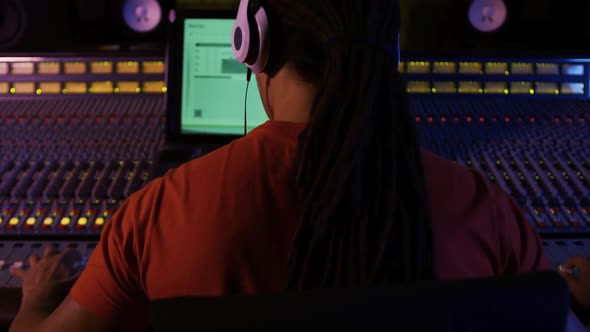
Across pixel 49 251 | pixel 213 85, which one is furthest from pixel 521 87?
pixel 49 251

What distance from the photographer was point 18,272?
95 cm

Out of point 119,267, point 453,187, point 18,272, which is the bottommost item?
point 18,272

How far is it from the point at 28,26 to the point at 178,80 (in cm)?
69

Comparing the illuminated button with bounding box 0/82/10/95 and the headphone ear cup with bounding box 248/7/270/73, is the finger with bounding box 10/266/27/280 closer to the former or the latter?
the headphone ear cup with bounding box 248/7/270/73

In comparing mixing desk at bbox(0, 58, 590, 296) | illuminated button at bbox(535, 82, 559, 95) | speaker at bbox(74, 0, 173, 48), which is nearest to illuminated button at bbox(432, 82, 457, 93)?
mixing desk at bbox(0, 58, 590, 296)

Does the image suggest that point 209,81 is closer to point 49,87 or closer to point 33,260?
point 49,87

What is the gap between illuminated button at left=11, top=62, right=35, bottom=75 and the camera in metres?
1.58

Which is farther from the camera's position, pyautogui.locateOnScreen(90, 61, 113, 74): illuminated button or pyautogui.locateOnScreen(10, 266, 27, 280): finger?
pyautogui.locateOnScreen(90, 61, 113, 74): illuminated button

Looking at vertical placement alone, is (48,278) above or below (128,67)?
below

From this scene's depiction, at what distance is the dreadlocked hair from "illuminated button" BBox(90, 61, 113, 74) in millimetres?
1072

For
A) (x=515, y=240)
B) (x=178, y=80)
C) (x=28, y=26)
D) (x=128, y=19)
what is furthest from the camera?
(x=128, y=19)

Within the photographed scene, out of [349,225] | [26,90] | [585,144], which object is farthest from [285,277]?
[26,90]

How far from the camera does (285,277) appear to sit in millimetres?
626

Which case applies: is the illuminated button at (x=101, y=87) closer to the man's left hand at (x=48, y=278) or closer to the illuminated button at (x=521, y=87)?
the man's left hand at (x=48, y=278)
